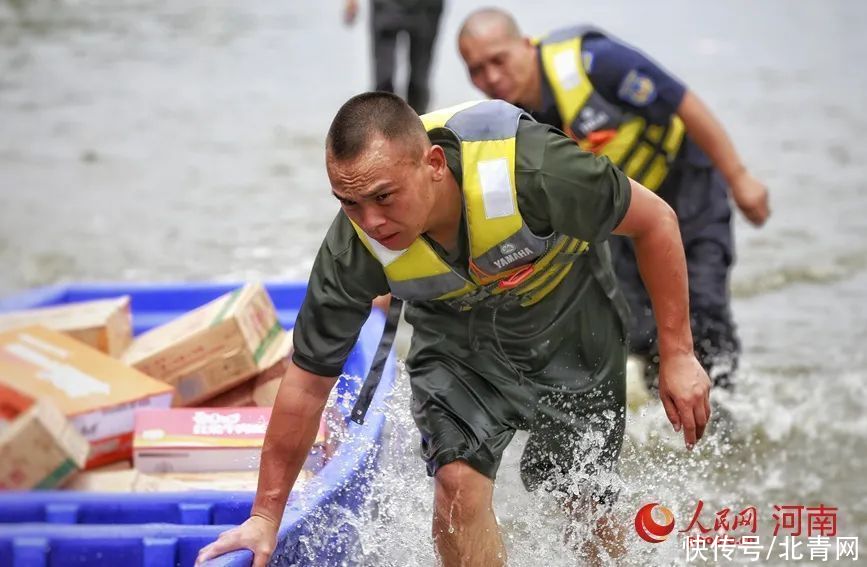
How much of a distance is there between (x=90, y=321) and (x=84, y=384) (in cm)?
46

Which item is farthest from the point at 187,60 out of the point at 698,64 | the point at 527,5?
the point at 698,64

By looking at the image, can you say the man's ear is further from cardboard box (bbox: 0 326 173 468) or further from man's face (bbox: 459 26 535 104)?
man's face (bbox: 459 26 535 104)

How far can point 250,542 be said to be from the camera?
104 inches

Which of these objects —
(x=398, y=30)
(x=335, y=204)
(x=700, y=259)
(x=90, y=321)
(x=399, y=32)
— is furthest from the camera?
(x=399, y=32)

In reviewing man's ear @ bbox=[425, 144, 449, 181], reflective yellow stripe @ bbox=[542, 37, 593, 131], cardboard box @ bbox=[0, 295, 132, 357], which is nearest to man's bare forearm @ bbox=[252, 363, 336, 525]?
man's ear @ bbox=[425, 144, 449, 181]

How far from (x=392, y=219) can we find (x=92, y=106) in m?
8.30

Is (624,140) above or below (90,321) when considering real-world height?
above

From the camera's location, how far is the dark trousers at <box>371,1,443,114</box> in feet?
25.0

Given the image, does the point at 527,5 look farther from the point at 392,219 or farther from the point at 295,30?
the point at 392,219

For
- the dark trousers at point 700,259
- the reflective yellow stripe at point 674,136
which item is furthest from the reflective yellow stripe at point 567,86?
the dark trousers at point 700,259

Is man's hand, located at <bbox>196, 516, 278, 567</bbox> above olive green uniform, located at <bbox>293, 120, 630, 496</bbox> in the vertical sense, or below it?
below

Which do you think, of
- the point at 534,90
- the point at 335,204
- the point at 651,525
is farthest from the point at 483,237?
the point at 335,204

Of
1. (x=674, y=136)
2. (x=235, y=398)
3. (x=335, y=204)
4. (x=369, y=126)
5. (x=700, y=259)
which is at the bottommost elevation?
(x=335, y=204)

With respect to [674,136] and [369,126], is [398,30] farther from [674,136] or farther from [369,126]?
[369,126]
